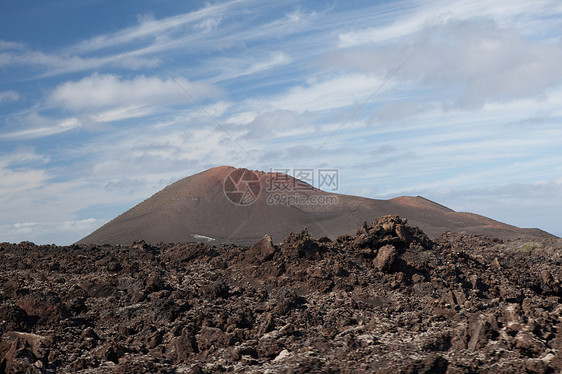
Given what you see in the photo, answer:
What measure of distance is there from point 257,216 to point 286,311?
134 ft

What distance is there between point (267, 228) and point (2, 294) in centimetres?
3697

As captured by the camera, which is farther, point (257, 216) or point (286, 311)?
point (257, 216)

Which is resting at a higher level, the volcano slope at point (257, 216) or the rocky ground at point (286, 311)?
the volcano slope at point (257, 216)

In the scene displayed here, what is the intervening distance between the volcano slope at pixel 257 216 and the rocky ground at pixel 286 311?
29492 millimetres

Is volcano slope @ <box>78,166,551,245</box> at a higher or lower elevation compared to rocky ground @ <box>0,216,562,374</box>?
higher

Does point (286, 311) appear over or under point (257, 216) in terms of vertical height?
under

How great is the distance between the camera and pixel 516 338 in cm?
1002

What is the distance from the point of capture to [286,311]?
11203 millimetres

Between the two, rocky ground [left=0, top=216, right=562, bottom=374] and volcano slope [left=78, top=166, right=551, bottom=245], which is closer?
rocky ground [left=0, top=216, right=562, bottom=374]

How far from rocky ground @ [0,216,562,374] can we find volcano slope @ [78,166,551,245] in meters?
29.5

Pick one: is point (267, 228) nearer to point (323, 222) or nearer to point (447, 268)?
point (323, 222)

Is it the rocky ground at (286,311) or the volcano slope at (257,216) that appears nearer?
the rocky ground at (286,311)

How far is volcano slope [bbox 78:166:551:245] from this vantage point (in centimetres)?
4738

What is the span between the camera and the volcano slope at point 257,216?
1865 inches
